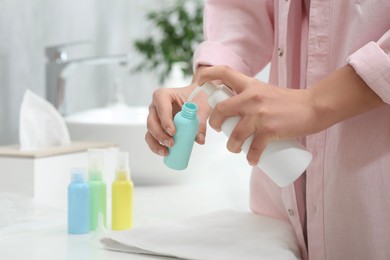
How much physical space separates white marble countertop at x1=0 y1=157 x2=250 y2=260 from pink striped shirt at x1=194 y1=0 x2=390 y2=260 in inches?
10.1

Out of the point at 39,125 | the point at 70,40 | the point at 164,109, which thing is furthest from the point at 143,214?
the point at 70,40

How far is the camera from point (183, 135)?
2.78 feet

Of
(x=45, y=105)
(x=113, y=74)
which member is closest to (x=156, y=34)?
(x=113, y=74)

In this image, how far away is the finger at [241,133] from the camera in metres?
0.73

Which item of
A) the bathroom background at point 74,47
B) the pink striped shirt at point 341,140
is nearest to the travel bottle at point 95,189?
the pink striped shirt at point 341,140

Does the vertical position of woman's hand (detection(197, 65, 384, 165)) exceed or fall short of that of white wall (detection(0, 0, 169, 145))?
it falls short

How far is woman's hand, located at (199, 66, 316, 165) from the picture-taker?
73 centimetres

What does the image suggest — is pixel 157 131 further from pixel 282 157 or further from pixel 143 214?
pixel 143 214

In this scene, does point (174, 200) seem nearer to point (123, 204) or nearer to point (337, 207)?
point (123, 204)

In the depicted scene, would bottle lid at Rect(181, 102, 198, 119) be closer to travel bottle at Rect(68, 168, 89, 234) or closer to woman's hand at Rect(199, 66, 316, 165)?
woman's hand at Rect(199, 66, 316, 165)

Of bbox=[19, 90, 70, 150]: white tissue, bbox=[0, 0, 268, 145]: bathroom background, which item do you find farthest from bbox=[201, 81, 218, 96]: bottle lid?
bbox=[0, 0, 268, 145]: bathroom background

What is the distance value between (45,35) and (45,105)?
443 mm

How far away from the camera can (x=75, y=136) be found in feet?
5.38

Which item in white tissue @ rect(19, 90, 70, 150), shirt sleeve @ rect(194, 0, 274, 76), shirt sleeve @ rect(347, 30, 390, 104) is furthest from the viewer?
white tissue @ rect(19, 90, 70, 150)
